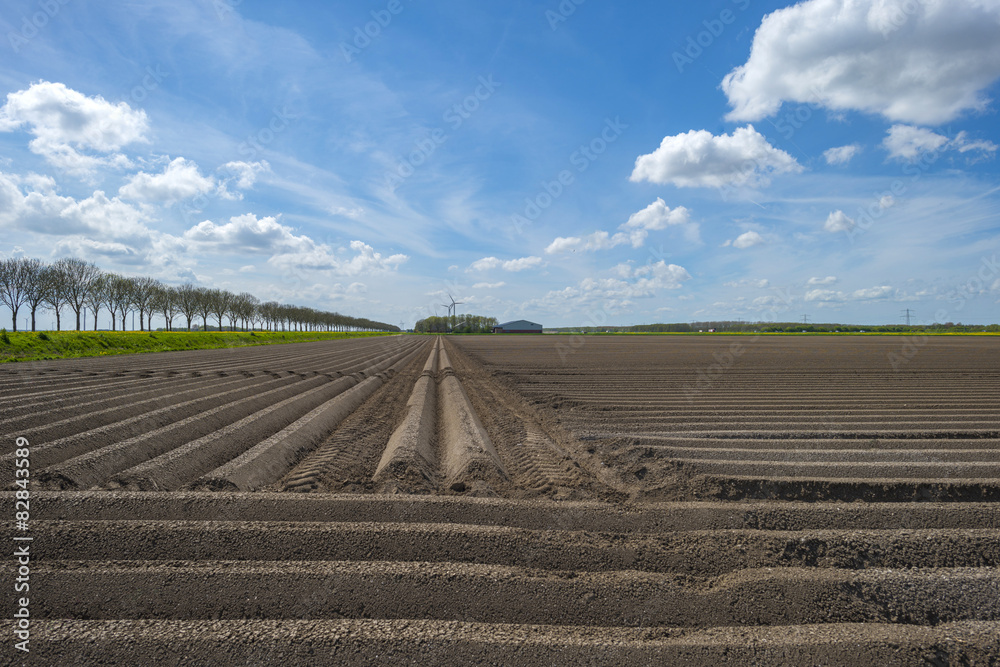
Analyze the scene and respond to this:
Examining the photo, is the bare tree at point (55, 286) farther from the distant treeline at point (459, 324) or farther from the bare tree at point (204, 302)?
the distant treeline at point (459, 324)

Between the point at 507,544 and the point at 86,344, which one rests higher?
the point at 86,344

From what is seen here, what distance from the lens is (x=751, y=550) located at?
3721mm

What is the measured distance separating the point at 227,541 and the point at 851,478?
22.0ft

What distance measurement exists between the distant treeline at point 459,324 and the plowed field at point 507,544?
5805 inches

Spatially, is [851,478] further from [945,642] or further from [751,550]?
[945,642]

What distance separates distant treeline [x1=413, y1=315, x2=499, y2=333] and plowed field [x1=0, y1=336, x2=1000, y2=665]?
14745cm

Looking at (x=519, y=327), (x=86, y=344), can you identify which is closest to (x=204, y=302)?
(x=86, y=344)

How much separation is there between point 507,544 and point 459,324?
163425mm

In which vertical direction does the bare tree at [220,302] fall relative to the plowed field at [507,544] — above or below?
above

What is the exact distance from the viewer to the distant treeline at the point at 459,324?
6299 inches

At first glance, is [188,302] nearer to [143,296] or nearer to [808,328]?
[143,296]

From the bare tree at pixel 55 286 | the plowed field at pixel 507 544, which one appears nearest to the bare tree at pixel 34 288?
the bare tree at pixel 55 286

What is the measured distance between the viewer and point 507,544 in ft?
12.1

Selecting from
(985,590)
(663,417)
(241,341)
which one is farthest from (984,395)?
(241,341)
